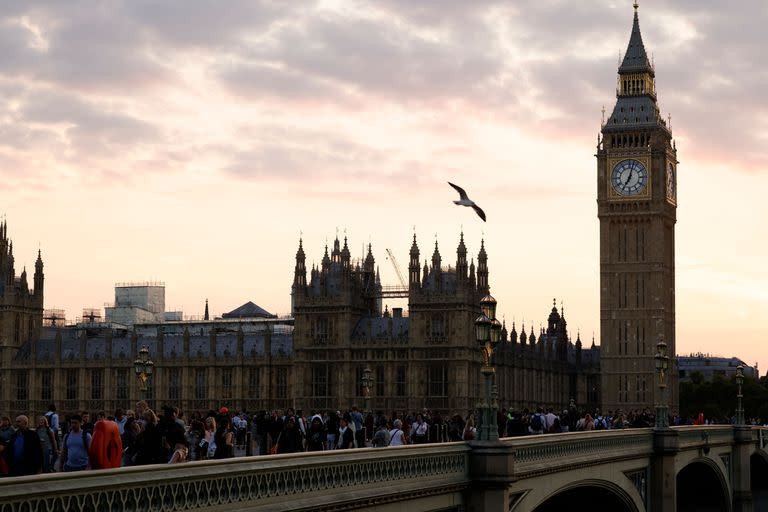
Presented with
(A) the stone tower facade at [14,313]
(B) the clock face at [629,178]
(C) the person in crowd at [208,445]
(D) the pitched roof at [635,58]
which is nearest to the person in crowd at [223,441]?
(C) the person in crowd at [208,445]

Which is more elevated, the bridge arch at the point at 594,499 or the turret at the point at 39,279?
the turret at the point at 39,279

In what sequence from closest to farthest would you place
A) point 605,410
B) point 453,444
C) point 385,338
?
point 453,444, point 385,338, point 605,410

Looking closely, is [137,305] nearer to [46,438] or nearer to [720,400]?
[720,400]

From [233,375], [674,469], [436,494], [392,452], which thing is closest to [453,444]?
[436,494]

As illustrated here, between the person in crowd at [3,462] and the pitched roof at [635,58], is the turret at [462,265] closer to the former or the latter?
the pitched roof at [635,58]

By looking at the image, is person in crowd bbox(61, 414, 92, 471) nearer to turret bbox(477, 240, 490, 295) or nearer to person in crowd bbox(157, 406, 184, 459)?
person in crowd bbox(157, 406, 184, 459)

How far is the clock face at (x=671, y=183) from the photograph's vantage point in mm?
125250

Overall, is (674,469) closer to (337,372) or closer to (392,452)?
(392,452)

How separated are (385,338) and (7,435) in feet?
267

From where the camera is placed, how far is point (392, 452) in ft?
78.2

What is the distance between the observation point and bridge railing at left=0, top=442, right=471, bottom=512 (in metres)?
15.5

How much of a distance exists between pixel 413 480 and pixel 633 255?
332 feet

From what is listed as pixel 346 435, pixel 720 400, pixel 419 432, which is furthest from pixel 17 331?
pixel 346 435

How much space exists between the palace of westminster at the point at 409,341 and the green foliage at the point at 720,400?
54.9ft
